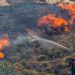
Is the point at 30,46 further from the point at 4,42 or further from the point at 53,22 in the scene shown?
the point at 53,22

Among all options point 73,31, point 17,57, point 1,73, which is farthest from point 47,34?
point 1,73

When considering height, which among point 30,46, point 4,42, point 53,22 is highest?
point 53,22

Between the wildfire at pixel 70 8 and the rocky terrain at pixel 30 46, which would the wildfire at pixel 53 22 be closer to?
the rocky terrain at pixel 30 46

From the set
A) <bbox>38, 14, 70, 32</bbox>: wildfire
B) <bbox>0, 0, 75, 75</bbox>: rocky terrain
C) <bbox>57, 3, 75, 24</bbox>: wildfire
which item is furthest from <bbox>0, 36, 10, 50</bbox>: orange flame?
<bbox>57, 3, 75, 24</bbox>: wildfire

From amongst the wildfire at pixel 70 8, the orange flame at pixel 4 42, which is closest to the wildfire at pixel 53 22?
the wildfire at pixel 70 8

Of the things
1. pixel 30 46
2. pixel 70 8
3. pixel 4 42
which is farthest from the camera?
pixel 70 8

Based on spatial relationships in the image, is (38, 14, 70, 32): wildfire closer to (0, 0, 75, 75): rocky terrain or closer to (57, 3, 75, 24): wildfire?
(0, 0, 75, 75): rocky terrain

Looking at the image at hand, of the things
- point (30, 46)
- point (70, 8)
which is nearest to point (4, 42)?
point (30, 46)

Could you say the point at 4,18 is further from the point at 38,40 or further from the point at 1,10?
the point at 38,40
